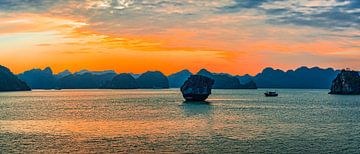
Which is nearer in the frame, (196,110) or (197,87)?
(196,110)

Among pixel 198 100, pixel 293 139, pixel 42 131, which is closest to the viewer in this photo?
pixel 293 139

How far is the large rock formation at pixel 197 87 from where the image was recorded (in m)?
176

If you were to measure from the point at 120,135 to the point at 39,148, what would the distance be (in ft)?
57.8

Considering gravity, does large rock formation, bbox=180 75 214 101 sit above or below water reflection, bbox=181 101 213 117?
above

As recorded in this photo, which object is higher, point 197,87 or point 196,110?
point 197,87

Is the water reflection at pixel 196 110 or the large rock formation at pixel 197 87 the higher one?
the large rock formation at pixel 197 87

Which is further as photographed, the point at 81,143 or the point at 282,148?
the point at 81,143

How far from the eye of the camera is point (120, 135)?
75.9m

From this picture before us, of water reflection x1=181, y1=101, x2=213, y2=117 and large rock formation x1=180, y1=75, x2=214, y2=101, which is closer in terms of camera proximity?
water reflection x1=181, y1=101, x2=213, y2=117

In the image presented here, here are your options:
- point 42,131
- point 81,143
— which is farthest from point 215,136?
point 42,131

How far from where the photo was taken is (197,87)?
7057 inches

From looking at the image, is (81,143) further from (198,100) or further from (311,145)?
(198,100)

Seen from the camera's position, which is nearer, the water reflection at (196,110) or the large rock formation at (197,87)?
the water reflection at (196,110)

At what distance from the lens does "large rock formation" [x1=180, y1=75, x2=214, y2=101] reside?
576 ft
